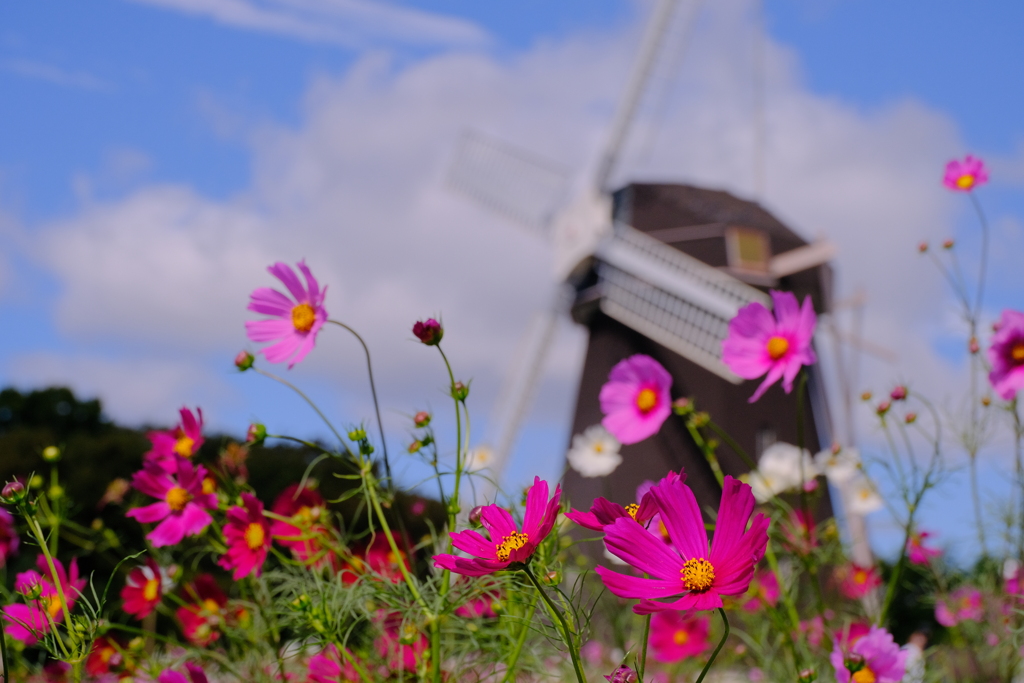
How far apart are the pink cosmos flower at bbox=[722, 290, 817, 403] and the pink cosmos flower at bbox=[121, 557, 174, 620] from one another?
105 cm

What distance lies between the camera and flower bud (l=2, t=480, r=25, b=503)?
0.93 meters

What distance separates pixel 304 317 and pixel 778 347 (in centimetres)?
72

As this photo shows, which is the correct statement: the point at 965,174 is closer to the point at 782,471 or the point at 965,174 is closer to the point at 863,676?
the point at 782,471

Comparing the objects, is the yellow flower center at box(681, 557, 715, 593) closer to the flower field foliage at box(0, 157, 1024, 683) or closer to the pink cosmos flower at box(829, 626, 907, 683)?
the flower field foliage at box(0, 157, 1024, 683)

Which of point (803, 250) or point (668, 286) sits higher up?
point (803, 250)

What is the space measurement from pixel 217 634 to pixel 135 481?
14.4 inches

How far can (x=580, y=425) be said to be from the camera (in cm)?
825

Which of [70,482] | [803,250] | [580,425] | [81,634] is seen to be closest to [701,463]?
[580,425]

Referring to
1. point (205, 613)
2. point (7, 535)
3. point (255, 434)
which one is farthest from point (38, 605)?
point (7, 535)

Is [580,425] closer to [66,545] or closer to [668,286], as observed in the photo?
[668,286]

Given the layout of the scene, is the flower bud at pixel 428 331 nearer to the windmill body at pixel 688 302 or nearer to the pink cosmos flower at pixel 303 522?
the pink cosmos flower at pixel 303 522

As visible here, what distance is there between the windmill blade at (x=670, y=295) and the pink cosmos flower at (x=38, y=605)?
633 centimetres

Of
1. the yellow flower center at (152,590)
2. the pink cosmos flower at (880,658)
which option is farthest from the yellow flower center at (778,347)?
the yellow flower center at (152,590)

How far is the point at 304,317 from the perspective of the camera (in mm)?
1320
